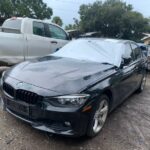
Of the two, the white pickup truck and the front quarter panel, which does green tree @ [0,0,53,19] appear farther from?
the front quarter panel

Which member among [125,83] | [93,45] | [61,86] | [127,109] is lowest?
[127,109]

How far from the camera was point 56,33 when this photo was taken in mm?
7664

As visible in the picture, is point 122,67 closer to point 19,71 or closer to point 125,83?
point 125,83

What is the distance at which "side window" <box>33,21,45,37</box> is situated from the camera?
6.88 m

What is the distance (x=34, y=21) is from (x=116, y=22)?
3153 centimetres

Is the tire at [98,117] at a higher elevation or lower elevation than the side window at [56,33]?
lower

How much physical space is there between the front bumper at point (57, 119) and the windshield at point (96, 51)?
5.47ft

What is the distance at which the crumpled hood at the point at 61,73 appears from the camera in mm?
3162

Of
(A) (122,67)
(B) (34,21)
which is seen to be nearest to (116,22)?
(B) (34,21)

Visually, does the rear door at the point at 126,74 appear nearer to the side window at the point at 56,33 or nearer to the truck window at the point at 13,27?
the side window at the point at 56,33

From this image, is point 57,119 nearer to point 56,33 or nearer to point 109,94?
point 109,94

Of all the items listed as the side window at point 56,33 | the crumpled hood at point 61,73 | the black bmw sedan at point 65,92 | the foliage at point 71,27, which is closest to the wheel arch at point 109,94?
the black bmw sedan at point 65,92

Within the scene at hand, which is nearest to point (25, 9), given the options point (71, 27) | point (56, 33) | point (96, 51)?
point (71, 27)

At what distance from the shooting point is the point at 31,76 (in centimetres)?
338
